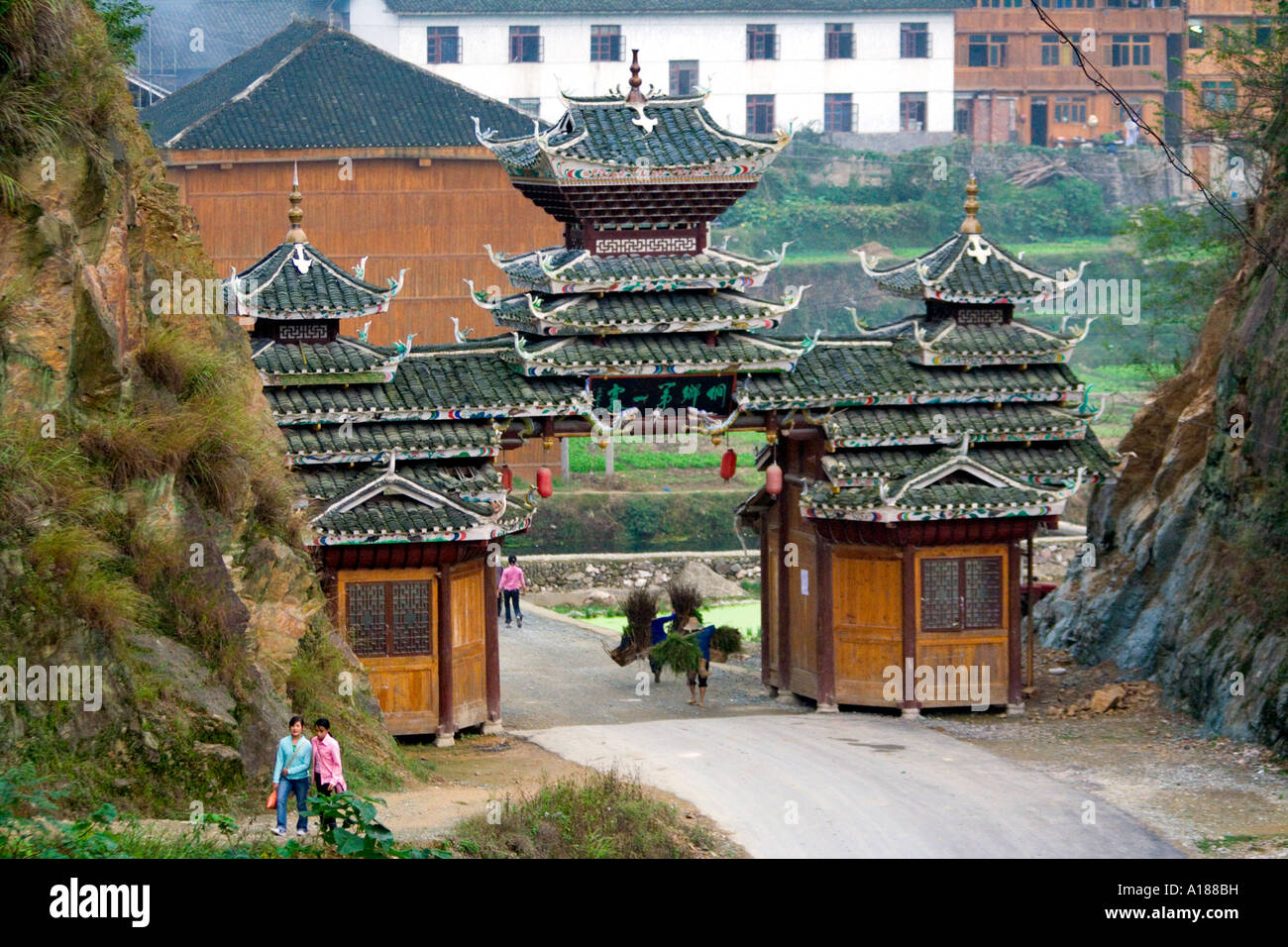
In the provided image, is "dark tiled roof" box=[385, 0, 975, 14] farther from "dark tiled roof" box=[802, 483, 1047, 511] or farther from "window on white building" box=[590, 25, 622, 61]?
"dark tiled roof" box=[802, 483, 1047, 511]

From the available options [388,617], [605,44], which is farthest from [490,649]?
[605,44]

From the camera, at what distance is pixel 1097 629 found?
93.8 feet

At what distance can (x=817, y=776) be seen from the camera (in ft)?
71.8

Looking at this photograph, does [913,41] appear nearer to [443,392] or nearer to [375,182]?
[375,182]

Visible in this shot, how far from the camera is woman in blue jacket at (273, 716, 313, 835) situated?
16406mm

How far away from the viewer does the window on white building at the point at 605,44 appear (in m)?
66.4

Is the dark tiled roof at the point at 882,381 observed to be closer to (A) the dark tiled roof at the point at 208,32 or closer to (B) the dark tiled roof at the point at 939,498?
(B) the dark tiled roof at the point at 939,498

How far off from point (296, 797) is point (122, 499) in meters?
3.73

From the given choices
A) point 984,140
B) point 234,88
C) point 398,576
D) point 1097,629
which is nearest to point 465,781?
point 398,576

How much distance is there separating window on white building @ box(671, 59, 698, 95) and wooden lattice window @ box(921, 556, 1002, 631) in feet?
144

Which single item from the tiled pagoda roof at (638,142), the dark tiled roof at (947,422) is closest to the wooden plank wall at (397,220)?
the tiled pagoda roof at (638,142)

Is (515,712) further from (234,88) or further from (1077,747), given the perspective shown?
(234,88)

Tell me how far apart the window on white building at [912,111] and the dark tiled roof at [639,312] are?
4596 cm

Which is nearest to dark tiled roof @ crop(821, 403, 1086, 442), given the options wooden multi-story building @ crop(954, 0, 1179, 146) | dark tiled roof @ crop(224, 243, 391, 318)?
dark tiled roof @ crop(224, 243, 391, 318)
